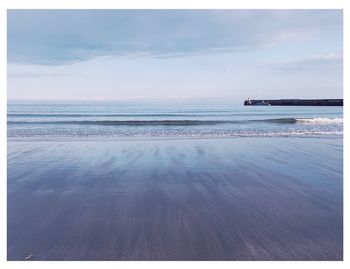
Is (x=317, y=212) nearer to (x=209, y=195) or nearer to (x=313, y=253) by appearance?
(x=313, y=253)

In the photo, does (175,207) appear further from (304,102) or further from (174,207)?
(304,102)

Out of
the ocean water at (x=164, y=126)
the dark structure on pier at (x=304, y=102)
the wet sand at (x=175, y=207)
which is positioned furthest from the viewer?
the dark structure on pier at (x=304, y=102)

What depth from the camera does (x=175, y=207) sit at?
445 cm

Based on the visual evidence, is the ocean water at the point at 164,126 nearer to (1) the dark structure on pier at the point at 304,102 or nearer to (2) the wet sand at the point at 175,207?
(2) the wet sand at the point at 175,207

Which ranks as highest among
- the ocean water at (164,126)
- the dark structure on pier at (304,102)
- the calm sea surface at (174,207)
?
the dark structure on pier at (304,102)

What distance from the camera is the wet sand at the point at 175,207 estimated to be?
322cm

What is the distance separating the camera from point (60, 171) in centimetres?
677

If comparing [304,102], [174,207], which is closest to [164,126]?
[174,207]

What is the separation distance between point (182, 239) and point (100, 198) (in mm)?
2087

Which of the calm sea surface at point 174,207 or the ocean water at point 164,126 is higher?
the ocean water at point 164,126

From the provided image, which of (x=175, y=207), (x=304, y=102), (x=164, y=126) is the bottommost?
(x=175, y=207)

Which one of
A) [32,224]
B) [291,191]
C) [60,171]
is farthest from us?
[60,171]

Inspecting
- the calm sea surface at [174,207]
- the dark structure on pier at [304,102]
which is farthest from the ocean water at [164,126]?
the dark structure on pier at [304,102]
